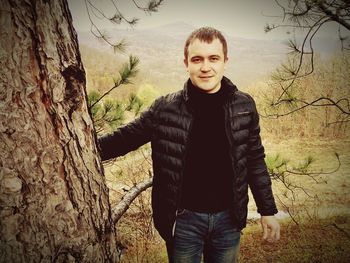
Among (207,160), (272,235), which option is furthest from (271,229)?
(207,160)

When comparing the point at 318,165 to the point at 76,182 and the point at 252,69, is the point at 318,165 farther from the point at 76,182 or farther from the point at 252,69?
the point at 252,69

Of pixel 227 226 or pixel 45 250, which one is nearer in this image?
pixel 45 250

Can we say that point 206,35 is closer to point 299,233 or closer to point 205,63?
point 205,63

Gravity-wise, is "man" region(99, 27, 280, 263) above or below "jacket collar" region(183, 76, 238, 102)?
below

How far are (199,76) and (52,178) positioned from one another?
0.94m

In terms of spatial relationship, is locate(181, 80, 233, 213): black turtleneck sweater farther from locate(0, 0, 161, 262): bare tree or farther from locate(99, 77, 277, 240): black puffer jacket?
locate(0, 0, 161, 262): bare tree

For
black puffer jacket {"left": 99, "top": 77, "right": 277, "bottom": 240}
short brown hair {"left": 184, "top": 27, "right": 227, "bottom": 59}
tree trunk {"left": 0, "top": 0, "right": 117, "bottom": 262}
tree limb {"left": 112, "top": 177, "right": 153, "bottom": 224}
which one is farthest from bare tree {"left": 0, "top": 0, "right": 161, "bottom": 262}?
short brown hair {"left": 184, "top": 27, "right": 227, "bottom": 59}

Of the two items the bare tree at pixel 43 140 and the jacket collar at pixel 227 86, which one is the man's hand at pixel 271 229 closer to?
the jacket collar at pixel 227 86

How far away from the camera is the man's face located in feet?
4.84

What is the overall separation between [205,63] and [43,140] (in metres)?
0.94

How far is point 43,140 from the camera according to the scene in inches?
32.8

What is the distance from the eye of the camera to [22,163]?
2.65 ft

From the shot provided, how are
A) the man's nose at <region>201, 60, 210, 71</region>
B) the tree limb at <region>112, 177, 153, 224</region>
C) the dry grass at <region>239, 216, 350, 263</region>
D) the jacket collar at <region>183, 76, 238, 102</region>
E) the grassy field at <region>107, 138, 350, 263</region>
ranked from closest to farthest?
the tree limb at <region>112, 177, 153, 224</region>, the man's nose at <region>201, 60, 210, 71</region>, the jacket collar at <region>183, 76, 238, 102</region>, the dry grass at <region>239, 216, 350, 263</region>, the grassy field at <region>107, 138, 350, 263</region>

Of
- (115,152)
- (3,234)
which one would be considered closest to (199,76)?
(115,152)
